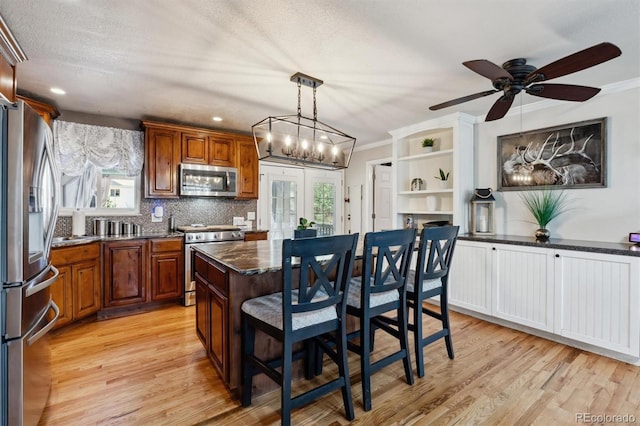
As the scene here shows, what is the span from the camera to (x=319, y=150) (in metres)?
2.85

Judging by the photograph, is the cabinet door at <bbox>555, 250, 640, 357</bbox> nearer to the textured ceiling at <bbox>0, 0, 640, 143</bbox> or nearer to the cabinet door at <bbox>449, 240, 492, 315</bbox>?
the cabinet door at <bbox>449, 240, 492, 315</bbox>

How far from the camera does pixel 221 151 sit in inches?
175

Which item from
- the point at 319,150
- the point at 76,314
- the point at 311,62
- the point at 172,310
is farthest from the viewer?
the point at 172,310

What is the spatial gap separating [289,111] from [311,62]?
135 cm

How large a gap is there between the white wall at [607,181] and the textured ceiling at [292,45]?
25cm

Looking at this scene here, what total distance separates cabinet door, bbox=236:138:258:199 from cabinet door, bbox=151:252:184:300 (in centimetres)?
128

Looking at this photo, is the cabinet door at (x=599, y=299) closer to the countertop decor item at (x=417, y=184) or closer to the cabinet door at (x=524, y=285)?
the cabinet door at (x=524, y=285)

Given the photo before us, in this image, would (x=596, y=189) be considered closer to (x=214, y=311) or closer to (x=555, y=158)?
(x=555, y=158)

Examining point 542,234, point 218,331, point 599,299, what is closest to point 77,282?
point 218,331

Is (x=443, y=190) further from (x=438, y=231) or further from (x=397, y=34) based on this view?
(x=397, y=34)

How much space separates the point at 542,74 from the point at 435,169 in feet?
7.78

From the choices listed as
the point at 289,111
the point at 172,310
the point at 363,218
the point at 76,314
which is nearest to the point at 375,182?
the point at 363,218

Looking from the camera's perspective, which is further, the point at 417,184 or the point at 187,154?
the point at 417,184

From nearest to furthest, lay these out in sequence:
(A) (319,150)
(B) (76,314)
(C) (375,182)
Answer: (A) (319,150) < (B) (76,314) < (C) (375,182)
